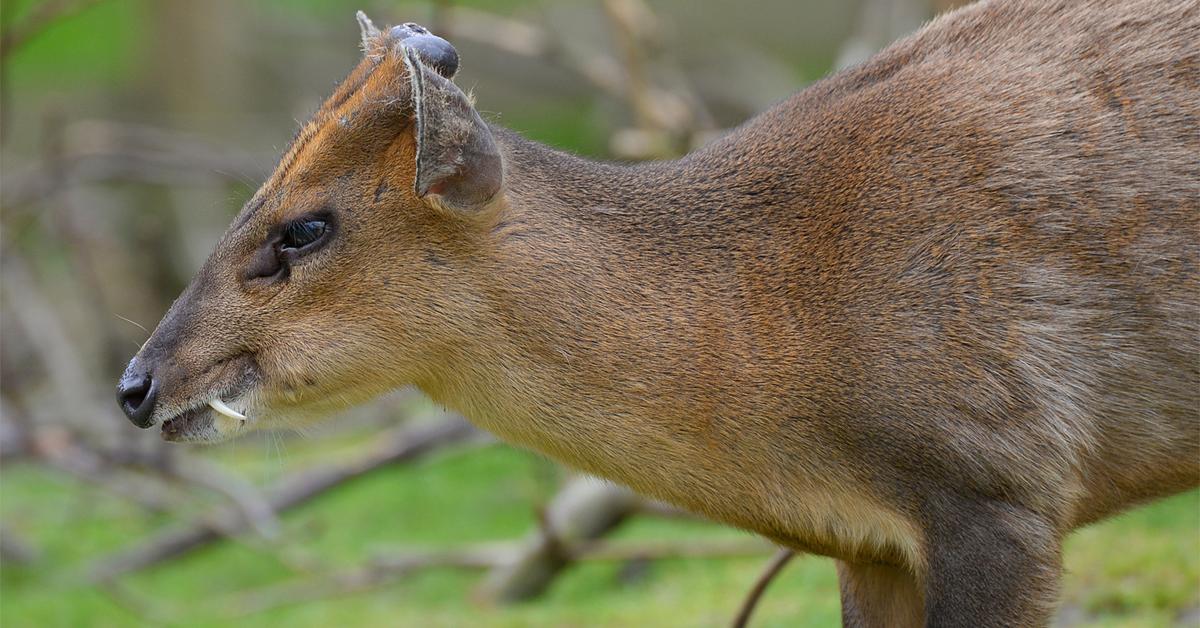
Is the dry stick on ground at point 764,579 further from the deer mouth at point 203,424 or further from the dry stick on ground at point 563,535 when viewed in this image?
the dry stick on ground at point 563,535

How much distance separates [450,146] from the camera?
4.48 meters

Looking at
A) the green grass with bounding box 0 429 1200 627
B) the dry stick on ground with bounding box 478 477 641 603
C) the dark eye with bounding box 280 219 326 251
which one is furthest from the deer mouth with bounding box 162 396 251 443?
the dry stick on ground with bounding box 478 477 641 603

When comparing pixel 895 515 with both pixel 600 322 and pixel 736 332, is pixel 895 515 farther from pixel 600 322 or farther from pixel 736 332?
pixel 600 322

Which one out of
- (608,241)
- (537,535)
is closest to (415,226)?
(608,241)

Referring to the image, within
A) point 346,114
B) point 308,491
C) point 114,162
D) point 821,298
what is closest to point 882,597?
point 821,298

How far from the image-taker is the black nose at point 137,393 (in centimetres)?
473

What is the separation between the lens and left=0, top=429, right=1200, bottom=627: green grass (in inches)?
273

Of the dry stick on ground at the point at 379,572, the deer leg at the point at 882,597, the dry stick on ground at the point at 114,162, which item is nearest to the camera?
the deer leg at the point at 882,597

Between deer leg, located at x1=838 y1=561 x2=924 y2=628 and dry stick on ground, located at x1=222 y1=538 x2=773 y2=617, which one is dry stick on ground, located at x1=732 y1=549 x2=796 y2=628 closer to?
deer leg, located at x1=838 y1=561 x2=924 y2=628

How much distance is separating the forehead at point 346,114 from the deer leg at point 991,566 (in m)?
2.06

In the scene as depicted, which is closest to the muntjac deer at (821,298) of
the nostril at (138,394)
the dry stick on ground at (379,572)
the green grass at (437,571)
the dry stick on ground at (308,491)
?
the nostril at (138,394)

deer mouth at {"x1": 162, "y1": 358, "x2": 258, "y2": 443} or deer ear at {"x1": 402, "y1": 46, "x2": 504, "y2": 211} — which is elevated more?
deer ear at {"x1": 402, "y1": 46, "x2": 504, "y2": 211}

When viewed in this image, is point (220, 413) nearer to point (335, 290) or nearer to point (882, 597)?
point (335, 290)

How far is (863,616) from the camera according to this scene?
4.98m
